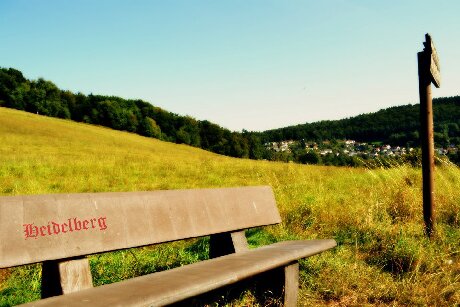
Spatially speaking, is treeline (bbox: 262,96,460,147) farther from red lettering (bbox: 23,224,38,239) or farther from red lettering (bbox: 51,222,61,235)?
red lettering (bbox: 23,224,38,239)

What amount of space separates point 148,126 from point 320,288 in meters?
63.8

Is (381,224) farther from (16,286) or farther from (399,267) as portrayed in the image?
(16,286)

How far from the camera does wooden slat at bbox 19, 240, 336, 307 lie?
1.76 metres

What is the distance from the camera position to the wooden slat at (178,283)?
1764 millimetres

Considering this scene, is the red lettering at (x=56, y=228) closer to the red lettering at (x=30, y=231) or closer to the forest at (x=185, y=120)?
the red lettering at (x=30, y=231)

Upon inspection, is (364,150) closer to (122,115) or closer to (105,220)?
(105,220)

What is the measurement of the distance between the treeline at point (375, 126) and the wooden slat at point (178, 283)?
53.0 meters

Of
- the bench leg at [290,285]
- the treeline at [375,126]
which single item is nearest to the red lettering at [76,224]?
the bench leg at [290,285]

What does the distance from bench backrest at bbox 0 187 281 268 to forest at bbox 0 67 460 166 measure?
160ft

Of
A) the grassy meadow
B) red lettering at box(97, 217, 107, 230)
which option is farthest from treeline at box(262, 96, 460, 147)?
red lettering at box(97, 217, 107, 230)

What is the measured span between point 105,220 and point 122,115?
6465 cm

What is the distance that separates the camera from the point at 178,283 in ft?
6.65

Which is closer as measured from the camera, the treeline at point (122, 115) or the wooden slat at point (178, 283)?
the wooden slat at point (178, 283)

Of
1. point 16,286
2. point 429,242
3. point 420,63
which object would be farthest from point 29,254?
point 420,63
